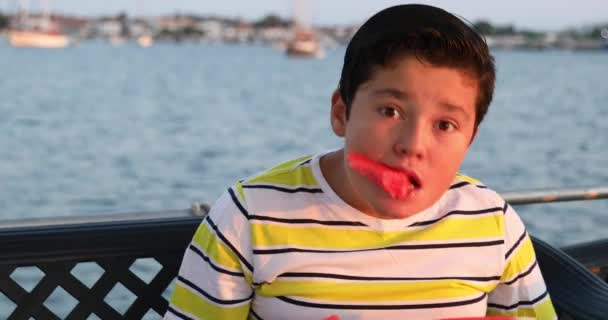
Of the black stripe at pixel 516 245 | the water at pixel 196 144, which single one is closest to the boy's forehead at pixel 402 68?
the black stripe at pixel 516 245

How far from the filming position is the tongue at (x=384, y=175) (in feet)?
5.79

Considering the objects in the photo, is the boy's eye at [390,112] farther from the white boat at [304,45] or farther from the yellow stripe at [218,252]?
the white boat at [304,45]

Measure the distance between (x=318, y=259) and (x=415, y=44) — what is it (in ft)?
1.51

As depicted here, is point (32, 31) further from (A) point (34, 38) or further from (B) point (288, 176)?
(B) point (288, 176)

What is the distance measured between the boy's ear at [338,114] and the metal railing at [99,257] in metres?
0.61

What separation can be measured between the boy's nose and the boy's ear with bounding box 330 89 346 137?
16 centimetres

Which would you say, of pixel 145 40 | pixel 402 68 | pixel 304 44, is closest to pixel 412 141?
pixel 402 68

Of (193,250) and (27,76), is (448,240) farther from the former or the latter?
(27,76)

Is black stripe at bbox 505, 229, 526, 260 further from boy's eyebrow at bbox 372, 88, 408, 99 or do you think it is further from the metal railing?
boy's eyebrow at bbox 372, 88, 408, 99

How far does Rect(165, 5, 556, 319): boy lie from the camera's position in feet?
5.91

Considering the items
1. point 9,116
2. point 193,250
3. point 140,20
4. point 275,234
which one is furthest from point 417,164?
point 140,20

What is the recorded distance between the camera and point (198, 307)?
1902 millimetres

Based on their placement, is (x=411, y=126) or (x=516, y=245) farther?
(x=516, y=245)

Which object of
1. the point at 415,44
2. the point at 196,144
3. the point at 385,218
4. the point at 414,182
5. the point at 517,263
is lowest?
the point at 196,144
